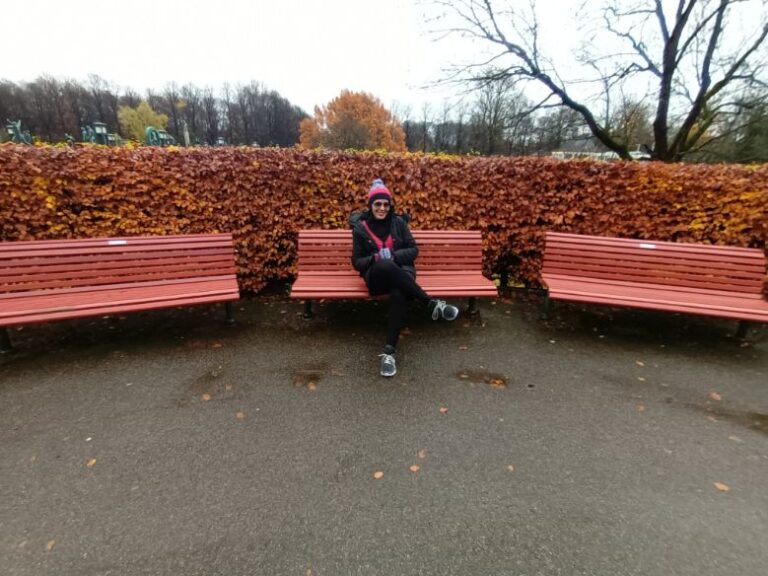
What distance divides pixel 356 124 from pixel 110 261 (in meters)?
68.0

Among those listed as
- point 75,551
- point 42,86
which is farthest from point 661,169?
point 42,86

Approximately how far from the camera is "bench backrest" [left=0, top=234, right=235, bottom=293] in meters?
3.89

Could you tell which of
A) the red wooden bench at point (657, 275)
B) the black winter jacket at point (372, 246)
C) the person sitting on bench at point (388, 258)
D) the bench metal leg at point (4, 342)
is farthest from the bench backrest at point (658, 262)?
the bench metal leg at point (4, 342)

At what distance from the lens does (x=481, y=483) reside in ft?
8.14

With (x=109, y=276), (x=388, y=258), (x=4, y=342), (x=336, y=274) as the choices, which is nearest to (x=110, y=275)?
(x=109, y=276)

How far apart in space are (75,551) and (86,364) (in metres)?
2.16

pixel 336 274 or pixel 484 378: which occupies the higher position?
pixel 336 274

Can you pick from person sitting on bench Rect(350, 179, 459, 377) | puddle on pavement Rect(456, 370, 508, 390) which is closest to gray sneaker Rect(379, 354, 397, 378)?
person sitting on bench Rect(350, 179, 459, 377)

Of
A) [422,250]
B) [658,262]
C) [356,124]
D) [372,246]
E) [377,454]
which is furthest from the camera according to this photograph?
[356,124]

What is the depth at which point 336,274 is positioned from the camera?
15.9ft

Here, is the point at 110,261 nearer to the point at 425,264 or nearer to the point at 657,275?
the point at 425,264

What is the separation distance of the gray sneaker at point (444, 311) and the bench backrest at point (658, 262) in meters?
1.26

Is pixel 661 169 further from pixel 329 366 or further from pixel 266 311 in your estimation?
pixel 266 311

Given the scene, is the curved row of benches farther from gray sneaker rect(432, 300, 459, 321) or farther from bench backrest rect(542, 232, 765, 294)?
gray sneaker rect(432, 300, 459, 321)
